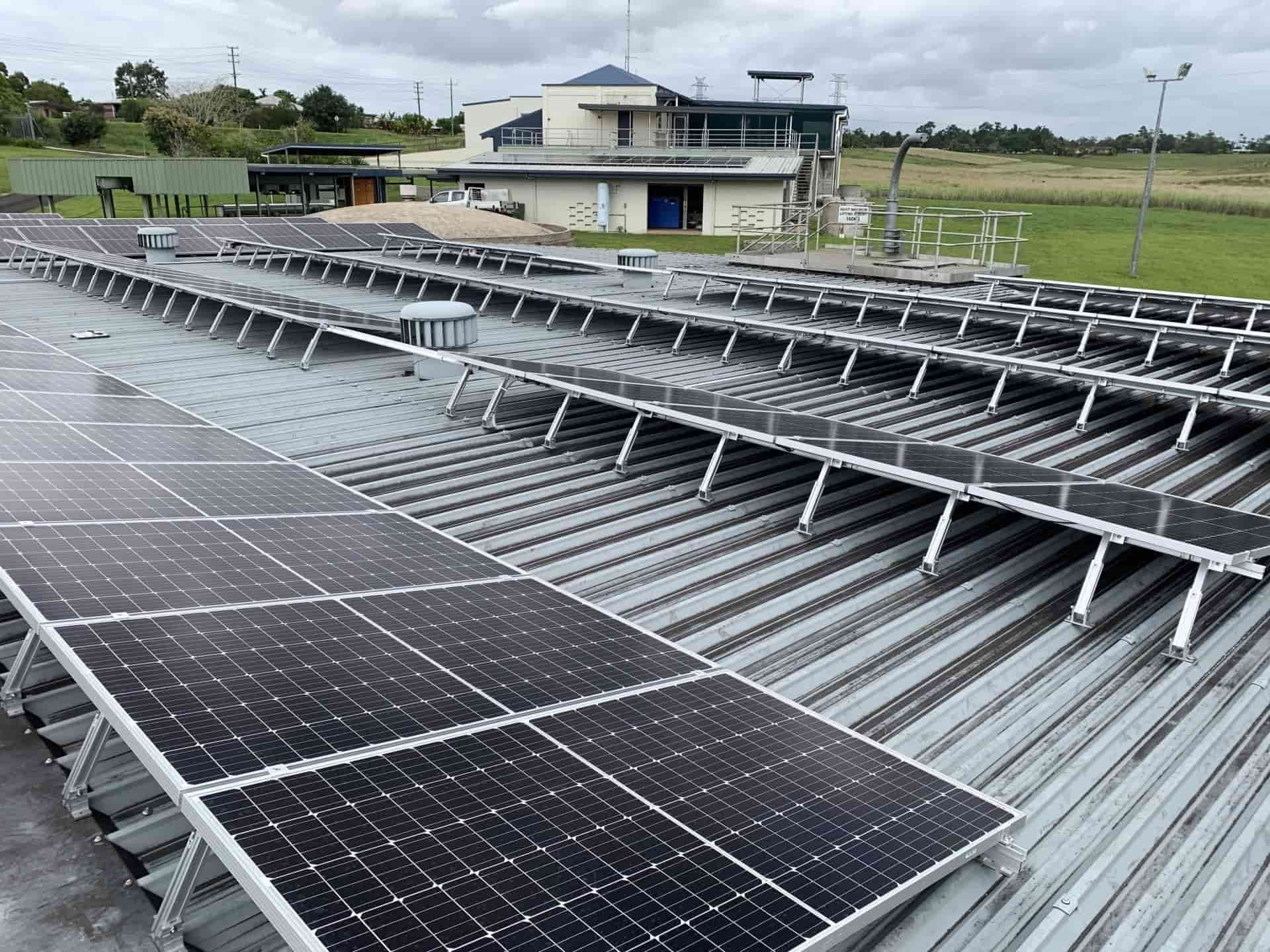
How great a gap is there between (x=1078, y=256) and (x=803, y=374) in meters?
48.5

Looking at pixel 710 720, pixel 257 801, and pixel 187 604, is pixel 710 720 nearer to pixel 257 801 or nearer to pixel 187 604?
pixel 257 801

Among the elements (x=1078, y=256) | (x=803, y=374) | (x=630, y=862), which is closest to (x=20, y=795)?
(x=630, y=862)

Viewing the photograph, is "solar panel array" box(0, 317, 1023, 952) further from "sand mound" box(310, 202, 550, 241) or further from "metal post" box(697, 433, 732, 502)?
"sand mound" box(310, 202, 550, 241)

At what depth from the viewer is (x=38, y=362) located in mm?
17562

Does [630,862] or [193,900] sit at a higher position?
[630,862]

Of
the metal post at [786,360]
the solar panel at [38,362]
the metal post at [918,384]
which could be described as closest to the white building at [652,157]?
the metal post at [786,360]

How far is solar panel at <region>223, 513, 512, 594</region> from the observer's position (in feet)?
27.1

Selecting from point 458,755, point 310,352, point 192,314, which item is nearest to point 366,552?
point 458,755

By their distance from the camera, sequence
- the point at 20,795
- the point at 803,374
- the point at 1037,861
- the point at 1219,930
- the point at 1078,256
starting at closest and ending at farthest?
the point at 1219,930 → the point at 1037,861 → the point at 20,795 → the point at 803,374 → the point at 1078,256

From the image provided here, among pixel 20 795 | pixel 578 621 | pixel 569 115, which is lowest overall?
pixel 20 795

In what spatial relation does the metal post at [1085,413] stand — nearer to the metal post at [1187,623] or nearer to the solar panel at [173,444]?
the metal post at [1187,623]

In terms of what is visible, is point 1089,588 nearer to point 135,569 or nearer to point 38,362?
point 135,569

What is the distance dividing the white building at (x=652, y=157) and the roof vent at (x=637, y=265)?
37293 millimetres

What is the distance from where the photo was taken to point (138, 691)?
→ 18.7 ft
